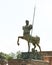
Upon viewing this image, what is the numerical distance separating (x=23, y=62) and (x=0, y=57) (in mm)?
2389

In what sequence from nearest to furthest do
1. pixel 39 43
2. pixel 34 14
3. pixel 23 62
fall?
pixel 34 14, pixel 23 62, pixel 39 43

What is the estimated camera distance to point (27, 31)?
2084cm

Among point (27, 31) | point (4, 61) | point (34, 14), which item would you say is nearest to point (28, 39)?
point (27, 31)

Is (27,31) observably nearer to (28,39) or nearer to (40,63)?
(28,39)

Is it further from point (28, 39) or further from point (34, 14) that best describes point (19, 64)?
point (34, 14)

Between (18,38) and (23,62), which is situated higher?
(18,38)

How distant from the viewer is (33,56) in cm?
2117

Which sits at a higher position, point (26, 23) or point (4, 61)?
point (26, 23)

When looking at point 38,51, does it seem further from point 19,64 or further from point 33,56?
point 19,64

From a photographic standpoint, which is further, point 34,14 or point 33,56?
point 33,56

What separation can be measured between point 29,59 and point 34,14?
5.17 metres

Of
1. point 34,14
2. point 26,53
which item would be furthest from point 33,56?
point 34,14

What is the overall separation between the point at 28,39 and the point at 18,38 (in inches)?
27.4

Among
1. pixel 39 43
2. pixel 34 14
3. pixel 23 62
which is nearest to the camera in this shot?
pixel 34 14
